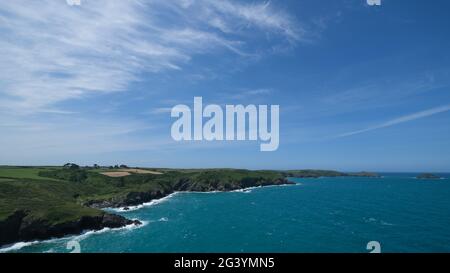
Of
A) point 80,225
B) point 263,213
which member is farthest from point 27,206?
point 263,213

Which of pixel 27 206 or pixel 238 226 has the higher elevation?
pixel 27 206

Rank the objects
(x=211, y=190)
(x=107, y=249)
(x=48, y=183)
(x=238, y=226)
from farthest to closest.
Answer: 1. (x=211, y=190)
2. (x=48, y=183)
3. (x=238, y=226)
4. (x=107, y=249)

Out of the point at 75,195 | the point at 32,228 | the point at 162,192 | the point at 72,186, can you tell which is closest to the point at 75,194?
the point at 75,195

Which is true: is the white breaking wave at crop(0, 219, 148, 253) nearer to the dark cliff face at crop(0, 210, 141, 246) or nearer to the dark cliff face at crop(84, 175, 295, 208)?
the dark cliff face at crop(0, 210, 141, 246)

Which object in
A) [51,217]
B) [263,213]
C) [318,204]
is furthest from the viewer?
[318,204]

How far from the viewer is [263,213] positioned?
92.1m

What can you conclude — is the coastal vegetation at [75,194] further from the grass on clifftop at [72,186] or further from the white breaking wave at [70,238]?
the white breaking wave at [70,238]

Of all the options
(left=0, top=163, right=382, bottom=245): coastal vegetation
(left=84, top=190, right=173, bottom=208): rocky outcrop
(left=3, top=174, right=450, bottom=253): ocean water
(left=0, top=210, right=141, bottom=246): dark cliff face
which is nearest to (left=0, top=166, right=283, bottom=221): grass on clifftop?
(left=0, top=163, right=382, bottom=245): coastal vegetation

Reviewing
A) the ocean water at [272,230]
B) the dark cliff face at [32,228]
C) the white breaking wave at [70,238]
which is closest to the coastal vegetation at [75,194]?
the dark cliff face at [32,228]

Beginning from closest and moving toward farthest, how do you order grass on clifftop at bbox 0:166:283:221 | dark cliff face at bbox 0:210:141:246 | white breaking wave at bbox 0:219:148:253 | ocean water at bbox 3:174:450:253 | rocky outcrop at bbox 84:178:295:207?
1. ocean water at bbox 3:174:450:253
2. white breaking wave at bbox 0:219:148:253
3. dark cliff face at bbox 0:210:141:246
4. grass on clifftop at bbox 0:166:283:221
5. rocky outcrop at bbox 84:178:295:207

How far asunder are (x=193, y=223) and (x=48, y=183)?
177 feet

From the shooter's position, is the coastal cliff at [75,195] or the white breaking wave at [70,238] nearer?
the white breaking wave at [70,238]
